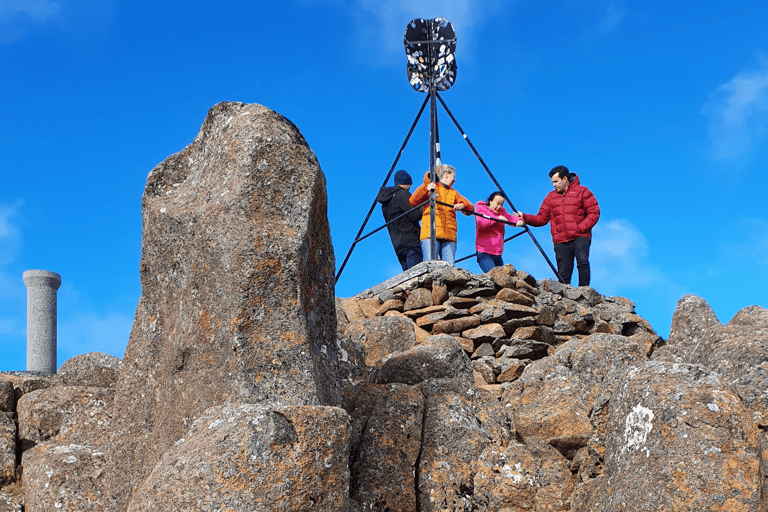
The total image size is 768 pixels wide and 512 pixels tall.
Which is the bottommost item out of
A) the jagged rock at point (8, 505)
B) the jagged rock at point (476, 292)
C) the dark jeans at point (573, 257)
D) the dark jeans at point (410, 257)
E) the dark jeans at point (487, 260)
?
the jagged rock at point (8, 505)

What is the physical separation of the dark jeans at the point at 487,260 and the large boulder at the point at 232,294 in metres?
9.71

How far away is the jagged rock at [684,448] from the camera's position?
443 centimetres

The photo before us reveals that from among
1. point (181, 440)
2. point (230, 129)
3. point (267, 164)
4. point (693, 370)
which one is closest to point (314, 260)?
point (267, 164)

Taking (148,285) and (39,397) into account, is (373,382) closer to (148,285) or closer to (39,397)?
(148,285)

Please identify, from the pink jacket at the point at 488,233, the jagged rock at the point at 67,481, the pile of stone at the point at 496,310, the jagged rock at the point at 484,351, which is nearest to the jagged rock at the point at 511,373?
the pile of stone at the point at 496,310

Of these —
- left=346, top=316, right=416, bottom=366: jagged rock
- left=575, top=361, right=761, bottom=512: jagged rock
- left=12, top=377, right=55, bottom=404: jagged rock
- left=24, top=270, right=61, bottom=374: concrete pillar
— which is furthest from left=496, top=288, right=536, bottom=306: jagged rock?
left=24, top=270, right=61, bottom=374: concrete pillar

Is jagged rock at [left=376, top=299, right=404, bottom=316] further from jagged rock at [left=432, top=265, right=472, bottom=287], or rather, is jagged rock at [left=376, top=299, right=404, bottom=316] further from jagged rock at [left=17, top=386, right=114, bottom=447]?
jagged rock at [left=17, top=386, right=114, bottom=447]

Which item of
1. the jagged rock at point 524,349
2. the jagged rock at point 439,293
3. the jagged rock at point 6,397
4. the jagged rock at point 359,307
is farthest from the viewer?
the jagged rock at point 359,307

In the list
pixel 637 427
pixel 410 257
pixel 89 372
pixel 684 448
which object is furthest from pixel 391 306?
pixel 684 448

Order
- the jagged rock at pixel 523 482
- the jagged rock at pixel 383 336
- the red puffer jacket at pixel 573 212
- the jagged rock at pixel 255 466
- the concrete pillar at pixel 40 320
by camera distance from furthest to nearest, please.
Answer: the concrete pillar at pixel 40 320, the red puffer jacket at pixel 573 212, the jagged rock at pixel 383 336, the jagged rock at pixel 523 482, the jagged rock at pixel 255 466

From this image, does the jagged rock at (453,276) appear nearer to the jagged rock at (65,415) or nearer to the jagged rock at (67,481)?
the jagged rock at (65,415)

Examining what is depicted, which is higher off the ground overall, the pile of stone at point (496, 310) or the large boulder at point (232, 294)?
the pile of stone at point (496, 310)

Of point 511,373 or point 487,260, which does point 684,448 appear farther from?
point 487,260

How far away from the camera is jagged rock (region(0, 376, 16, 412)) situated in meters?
6.98
